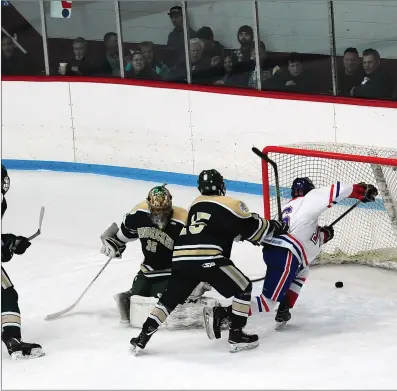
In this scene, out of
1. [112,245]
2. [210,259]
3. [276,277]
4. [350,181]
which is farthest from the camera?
[350,181]

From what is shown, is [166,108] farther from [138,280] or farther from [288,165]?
[138,280]

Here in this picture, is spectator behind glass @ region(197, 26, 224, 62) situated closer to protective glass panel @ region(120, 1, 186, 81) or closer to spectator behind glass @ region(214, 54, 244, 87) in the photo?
spectator behind glass @ region(214, 54, 244, 87)

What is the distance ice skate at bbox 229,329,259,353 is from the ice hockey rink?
4 cm

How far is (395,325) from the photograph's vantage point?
18.8 ft

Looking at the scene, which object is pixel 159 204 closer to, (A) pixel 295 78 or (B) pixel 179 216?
(B) pixel 179 216

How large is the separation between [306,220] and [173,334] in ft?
2.78

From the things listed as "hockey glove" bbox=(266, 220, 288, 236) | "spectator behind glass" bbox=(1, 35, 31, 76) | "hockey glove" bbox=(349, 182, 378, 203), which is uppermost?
"spectator behind glass" bbox=(1, 35, 31, 76)

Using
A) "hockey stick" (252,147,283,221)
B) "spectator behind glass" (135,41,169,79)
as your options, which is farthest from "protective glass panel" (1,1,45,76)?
"hockey stick" (252,147,283,221)

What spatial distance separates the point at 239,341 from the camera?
540 cm

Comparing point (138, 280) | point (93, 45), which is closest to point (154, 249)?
point (138, 280)

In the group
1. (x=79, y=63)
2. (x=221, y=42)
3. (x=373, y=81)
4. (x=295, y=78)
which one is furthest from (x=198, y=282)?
(x=79, y=63)

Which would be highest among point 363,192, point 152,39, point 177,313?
point 152,39

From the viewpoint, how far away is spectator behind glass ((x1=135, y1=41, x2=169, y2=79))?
869cm

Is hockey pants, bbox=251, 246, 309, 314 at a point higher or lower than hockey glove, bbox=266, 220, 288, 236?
lower
